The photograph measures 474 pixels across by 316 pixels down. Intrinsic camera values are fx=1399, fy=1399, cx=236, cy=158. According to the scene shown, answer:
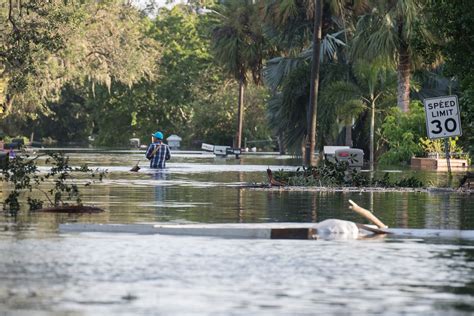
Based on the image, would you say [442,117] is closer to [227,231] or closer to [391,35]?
[227,231]

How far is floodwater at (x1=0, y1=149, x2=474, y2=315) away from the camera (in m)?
12.5

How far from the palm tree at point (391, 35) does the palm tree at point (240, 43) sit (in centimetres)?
2743

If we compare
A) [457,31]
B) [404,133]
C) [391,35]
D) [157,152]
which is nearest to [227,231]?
[457,31]

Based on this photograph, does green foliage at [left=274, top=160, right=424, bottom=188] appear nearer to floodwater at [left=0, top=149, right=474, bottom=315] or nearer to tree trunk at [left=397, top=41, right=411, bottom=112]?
floodwater at [left=0, top=149, right=474, bottom=315]

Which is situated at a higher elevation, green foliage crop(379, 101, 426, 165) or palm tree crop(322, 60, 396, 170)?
palm tree crop(322, 60, 396, 170)

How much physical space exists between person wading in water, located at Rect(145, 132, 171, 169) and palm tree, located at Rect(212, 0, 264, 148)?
40.4 m

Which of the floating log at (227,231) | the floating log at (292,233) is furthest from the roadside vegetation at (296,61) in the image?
the floating log at (292,233)

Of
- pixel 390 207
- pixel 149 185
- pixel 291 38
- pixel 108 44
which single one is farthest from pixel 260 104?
pixel 390 207

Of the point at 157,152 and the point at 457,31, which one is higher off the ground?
the point at 457,31

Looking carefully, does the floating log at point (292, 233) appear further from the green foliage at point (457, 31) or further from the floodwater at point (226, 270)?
the green foliage at point (457, 31)

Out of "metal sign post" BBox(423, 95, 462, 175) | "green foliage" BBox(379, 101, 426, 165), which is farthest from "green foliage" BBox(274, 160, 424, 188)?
"green foliage" BBox(379, 101, 426, 165)

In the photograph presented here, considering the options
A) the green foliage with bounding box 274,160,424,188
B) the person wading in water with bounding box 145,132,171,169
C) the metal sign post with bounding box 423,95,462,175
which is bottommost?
the green foliage with bounding box 274,160,424,188

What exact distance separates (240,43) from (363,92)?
2264cm

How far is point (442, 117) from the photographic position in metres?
37.0
